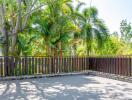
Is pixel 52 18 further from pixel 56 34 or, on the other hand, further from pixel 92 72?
pixel 92 72

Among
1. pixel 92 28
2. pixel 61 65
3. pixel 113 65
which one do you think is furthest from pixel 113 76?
pixel 92 28

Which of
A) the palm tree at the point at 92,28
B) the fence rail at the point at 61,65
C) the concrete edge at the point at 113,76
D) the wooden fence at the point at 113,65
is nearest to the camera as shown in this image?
the concrete edge at the point at 113,76

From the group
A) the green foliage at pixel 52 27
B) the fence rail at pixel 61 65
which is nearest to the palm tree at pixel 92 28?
the green foliage at pixel 52 27

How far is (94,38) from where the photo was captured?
16.5m

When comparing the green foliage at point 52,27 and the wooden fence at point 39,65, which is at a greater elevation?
the green foliage at point 52,27

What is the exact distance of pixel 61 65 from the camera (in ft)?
36.4

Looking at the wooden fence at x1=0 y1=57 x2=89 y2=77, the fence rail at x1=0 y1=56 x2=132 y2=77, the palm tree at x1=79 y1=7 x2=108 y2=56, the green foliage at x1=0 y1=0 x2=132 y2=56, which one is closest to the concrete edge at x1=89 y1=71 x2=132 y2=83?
the fence rail at x1=0 y1=56 x2=132 y2=77

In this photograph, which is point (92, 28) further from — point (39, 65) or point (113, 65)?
point (39, 65)

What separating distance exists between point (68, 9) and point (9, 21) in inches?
173

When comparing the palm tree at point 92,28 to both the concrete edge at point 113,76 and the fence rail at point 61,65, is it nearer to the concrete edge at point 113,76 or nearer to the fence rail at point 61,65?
the fence rail at point 61,65

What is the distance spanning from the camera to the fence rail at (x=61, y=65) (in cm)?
951

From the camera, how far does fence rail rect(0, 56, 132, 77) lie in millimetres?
9508

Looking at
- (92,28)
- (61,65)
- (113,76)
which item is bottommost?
(113,76)

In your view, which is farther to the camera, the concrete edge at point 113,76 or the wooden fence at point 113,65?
the wooden fence at point 113,65
